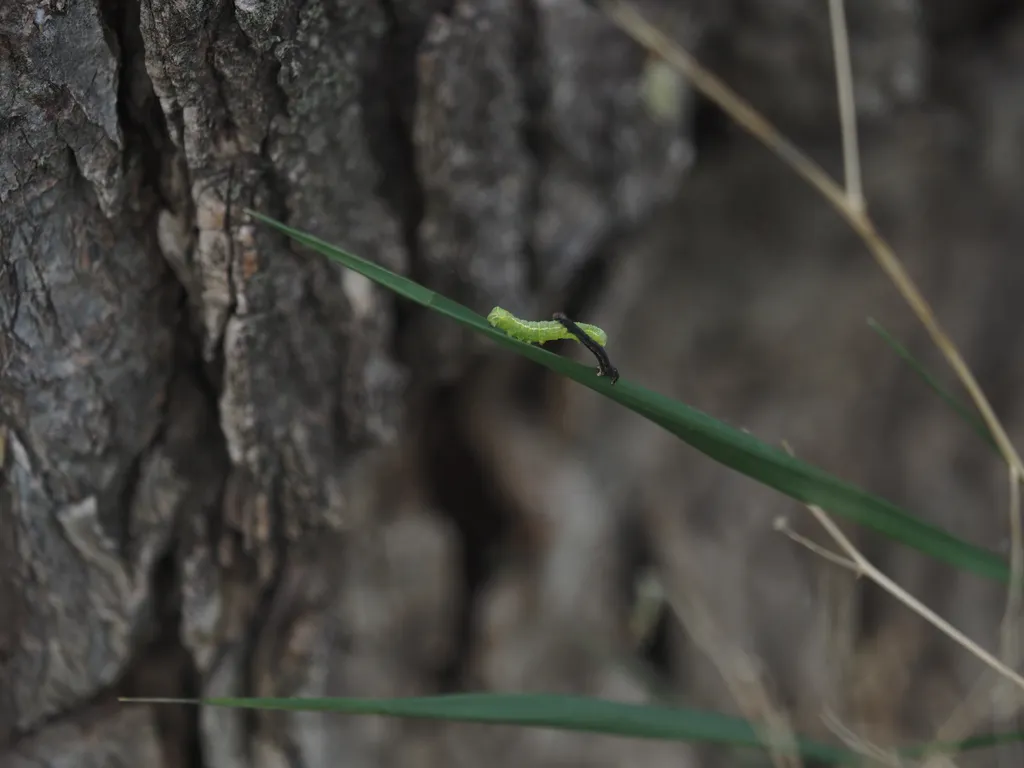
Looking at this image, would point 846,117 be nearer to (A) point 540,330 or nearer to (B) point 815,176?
(B) point 815,176

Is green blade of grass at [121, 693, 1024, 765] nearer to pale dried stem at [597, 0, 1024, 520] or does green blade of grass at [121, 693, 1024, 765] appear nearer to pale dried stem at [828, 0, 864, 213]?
pale dried stem at [597, 0, 1024, 520]

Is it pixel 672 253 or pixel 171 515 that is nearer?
pixel 171 515

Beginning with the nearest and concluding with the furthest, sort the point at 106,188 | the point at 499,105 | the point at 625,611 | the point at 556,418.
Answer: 1. the point at 106,188
2. the point at 499,105
3. the point at 556,418
4. the point at 625,611

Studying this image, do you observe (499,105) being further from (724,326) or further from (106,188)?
(724,326)

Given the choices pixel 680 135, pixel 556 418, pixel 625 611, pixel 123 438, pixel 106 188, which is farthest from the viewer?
pixel 625 611

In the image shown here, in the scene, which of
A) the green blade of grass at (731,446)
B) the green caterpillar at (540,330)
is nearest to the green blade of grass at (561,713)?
the green blade of grass at (731,446)

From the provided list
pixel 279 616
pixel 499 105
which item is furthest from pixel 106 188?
pixel 279 616
